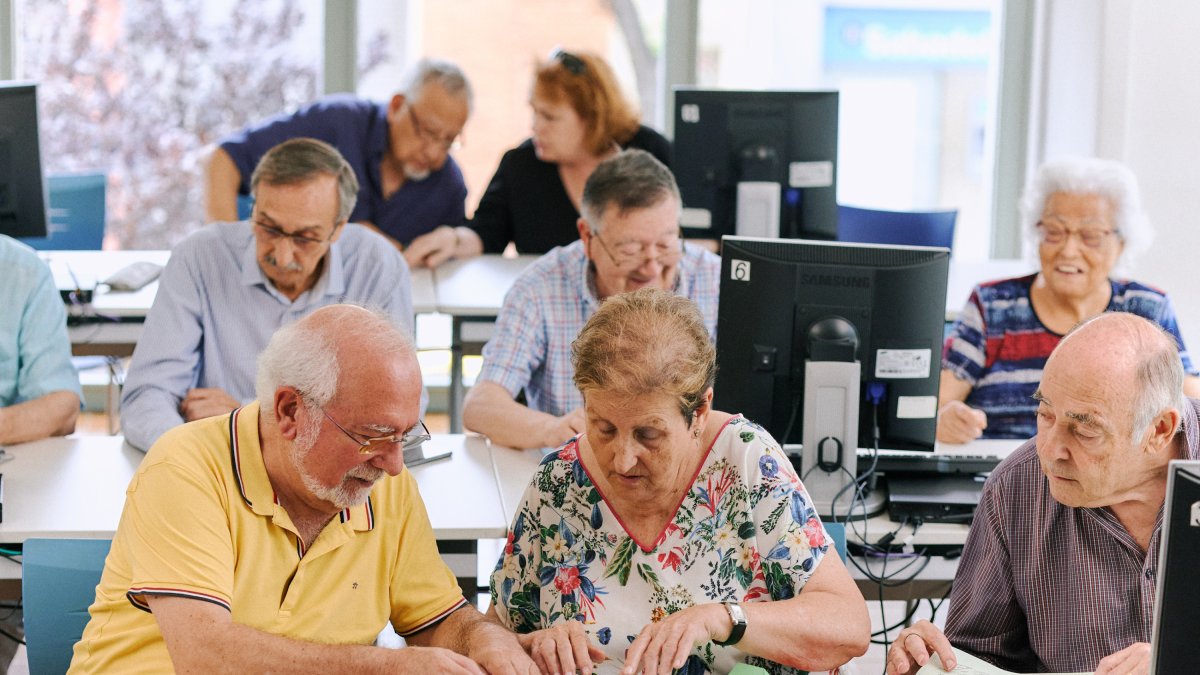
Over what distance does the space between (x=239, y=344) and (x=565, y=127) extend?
1626 mm

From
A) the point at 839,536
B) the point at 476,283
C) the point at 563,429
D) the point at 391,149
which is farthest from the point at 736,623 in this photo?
the point at 391,149

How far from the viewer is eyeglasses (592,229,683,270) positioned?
304 centimetres

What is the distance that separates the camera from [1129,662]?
6.03ft

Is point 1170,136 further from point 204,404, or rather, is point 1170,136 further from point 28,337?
point 28,337

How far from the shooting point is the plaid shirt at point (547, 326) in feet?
10.3

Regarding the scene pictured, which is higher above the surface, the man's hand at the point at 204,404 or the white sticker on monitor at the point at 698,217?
the white sticker on monitor at the point at 698,217

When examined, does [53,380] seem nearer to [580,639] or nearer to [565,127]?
[580,639]

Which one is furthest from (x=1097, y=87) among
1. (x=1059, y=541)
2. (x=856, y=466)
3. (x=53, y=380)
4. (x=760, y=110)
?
(x=53, y=380)

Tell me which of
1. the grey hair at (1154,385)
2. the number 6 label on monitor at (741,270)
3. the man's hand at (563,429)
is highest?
the number 6 label on monitor at (741,270)

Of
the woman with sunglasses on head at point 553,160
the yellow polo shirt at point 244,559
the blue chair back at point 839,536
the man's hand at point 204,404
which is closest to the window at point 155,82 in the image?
the woman with sunglasses on head at point 553,160

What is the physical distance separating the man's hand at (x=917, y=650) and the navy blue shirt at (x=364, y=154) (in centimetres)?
298

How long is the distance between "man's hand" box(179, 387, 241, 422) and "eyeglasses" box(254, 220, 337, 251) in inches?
14.5

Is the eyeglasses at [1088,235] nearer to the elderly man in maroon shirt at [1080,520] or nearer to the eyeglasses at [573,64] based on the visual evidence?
the elderly man in maroon shirt at [1080,520]

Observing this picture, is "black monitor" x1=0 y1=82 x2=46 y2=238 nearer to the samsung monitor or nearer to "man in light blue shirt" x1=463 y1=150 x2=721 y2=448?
"man in light blue shirt" x1=463 y1=150 x2=721 y2=448
